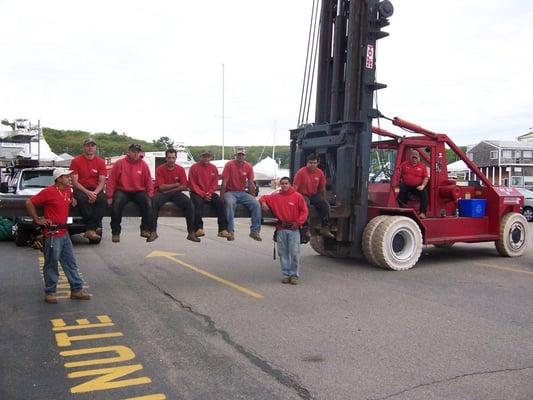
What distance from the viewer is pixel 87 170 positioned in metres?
7.95

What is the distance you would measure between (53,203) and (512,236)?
375 inches

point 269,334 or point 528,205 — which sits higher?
point 528,205

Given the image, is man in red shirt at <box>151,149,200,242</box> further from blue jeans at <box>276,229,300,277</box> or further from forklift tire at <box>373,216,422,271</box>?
forklift tire at <box>373,216,422,271</box>

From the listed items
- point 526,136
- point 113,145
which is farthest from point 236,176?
point 526,136

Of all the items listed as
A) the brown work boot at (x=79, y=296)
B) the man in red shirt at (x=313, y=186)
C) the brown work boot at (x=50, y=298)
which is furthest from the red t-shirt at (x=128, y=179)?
the man in red shirt at (x=313, y=186)

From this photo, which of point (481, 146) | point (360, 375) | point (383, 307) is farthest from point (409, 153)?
point (481, 146)

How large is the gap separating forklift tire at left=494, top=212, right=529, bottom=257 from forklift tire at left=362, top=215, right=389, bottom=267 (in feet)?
10.9

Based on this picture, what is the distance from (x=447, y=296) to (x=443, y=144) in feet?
14.0

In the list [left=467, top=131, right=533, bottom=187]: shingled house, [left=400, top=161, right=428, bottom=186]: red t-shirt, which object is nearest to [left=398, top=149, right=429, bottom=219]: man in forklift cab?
[left=400, top=161, right=428, bottom=186]: red t-shirt

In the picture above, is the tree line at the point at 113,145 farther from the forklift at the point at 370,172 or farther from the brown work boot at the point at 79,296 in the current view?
the brown work boot at the point at 79,296

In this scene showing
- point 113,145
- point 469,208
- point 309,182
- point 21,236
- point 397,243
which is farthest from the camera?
point 113,145

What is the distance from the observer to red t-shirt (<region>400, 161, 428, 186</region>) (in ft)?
35.2

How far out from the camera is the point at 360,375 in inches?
185

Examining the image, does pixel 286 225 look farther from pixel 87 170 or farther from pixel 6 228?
pixel 6 228
